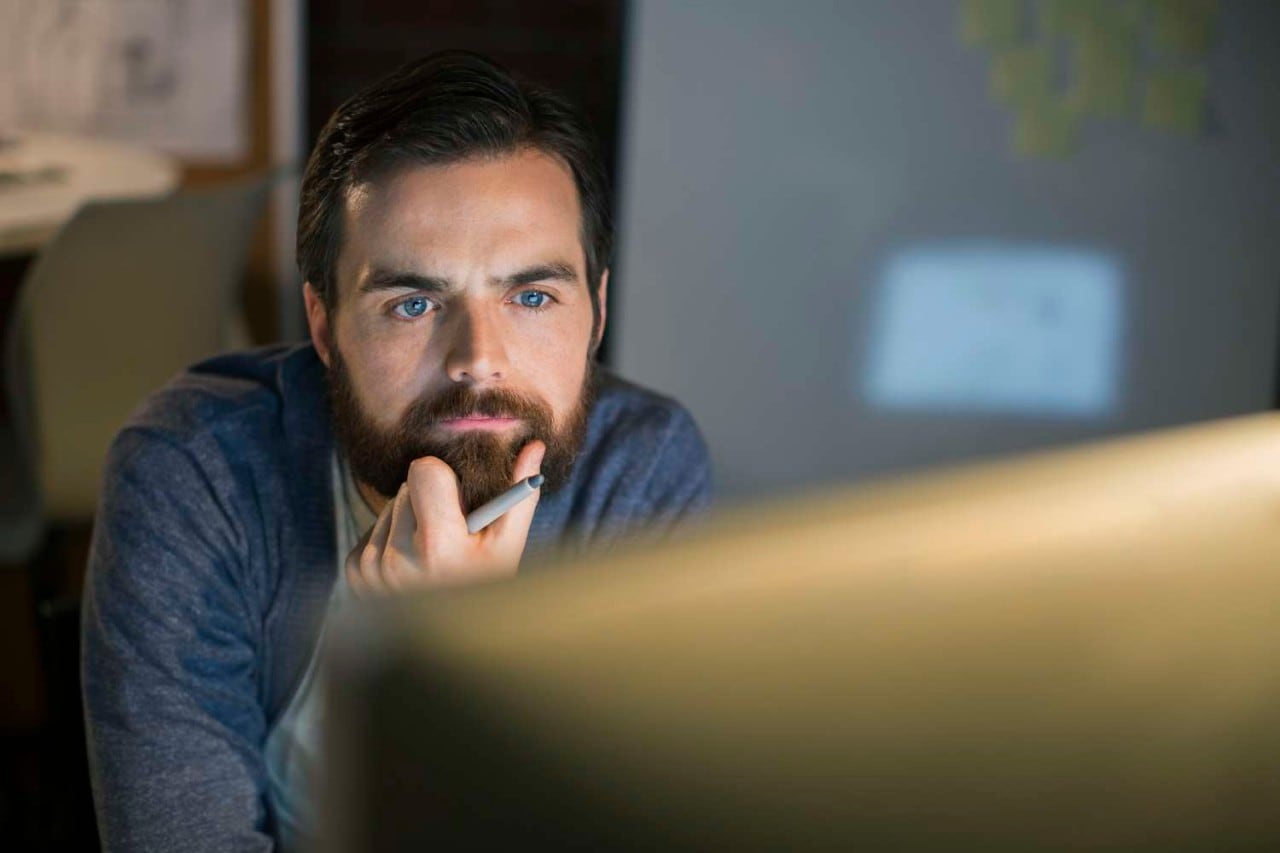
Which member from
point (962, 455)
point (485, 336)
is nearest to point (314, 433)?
point (485, 336)

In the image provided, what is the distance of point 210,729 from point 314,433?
0.85 ft

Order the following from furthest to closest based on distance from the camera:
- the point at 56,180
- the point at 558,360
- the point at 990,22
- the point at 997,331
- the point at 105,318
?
the point at 997,331 → the point at 990,22 → the point at 56,180 → the point at 105,318 → the point at 558,360

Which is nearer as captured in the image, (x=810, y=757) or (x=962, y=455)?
(x=810, y=757)

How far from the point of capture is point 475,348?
43.3 inches

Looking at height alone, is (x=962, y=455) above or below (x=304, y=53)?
below

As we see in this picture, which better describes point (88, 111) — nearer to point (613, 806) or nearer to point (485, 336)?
point (485, 336)

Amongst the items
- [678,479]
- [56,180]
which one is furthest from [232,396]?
[56,180]

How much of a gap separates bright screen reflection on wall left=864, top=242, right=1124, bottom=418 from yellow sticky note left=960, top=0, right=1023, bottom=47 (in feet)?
1.37

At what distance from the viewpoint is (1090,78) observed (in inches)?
124

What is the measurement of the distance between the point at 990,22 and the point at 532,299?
2246mm

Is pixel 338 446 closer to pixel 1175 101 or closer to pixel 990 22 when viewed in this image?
pixel 990 22

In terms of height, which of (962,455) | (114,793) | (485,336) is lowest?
(962,455)

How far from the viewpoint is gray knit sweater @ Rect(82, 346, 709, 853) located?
3.58 ft

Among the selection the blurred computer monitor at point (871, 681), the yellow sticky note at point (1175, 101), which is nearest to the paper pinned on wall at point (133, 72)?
the yellow sticky note at point (1175, 101)
